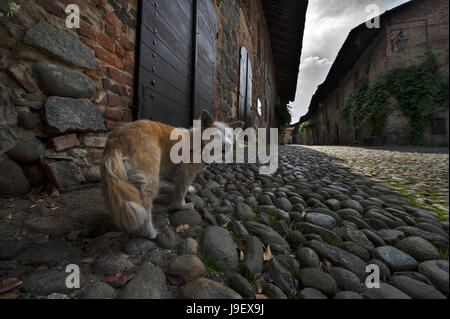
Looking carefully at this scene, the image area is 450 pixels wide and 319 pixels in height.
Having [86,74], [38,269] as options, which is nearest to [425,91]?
[38,269]

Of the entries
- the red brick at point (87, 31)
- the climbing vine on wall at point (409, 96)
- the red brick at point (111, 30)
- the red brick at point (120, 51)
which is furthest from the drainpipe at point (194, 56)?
the climbing vine on wall at point (409, 96)

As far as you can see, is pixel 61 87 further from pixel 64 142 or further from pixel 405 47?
pixel 405 47

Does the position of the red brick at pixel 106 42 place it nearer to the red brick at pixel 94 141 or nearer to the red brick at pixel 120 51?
the red brick at pixel 120 51

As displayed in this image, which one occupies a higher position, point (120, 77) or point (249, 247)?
point (120, 77)

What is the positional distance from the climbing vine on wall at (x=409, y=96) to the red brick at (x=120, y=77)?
2747mm

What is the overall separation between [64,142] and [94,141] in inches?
11.4

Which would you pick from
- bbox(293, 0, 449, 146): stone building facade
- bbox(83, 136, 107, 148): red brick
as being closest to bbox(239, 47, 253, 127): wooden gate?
bbox(293, 0, 449, 146): stone building facade

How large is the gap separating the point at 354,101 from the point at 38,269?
3.69m

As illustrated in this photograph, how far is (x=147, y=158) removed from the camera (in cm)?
132

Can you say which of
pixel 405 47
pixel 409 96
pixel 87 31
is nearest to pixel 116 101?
pixel 87 31

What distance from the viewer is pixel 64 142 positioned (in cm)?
179

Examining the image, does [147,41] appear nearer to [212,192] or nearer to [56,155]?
[56,155]

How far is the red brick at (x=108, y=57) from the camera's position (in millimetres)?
2086

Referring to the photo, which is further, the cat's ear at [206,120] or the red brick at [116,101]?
the red brick at [116,101]
